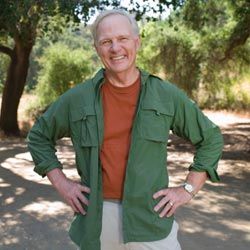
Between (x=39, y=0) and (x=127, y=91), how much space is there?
6577 millimetres

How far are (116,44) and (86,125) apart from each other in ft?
1.14

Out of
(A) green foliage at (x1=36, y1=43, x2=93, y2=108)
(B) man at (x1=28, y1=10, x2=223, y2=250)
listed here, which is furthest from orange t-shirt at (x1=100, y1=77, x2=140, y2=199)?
(A) green foliage at (x1=36, y1=43, x2=93, y2=108)

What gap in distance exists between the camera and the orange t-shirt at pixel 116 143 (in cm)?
217

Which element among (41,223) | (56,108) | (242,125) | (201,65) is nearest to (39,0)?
(41,223)

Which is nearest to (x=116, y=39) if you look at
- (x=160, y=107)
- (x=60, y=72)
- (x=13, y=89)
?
(x=160, y=107)

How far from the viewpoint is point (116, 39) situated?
2.15m

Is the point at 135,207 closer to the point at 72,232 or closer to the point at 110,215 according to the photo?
the point at 110,215

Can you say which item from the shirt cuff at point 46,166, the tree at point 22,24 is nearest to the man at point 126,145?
the shirt cuff at point 46,166

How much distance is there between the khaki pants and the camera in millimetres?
2199

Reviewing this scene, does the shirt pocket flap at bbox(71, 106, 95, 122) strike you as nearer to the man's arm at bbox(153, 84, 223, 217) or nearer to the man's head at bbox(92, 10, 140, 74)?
the man's head at bbox(92, 10, 140, 74)

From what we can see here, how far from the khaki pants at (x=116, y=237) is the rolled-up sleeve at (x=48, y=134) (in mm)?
324

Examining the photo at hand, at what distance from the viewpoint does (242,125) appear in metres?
16.1

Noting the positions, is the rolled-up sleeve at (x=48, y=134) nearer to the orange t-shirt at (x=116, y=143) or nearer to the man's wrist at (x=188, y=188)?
the orange t-shirt at (x=116, y=143)

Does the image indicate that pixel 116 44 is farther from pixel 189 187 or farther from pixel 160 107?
pixel 189 187
